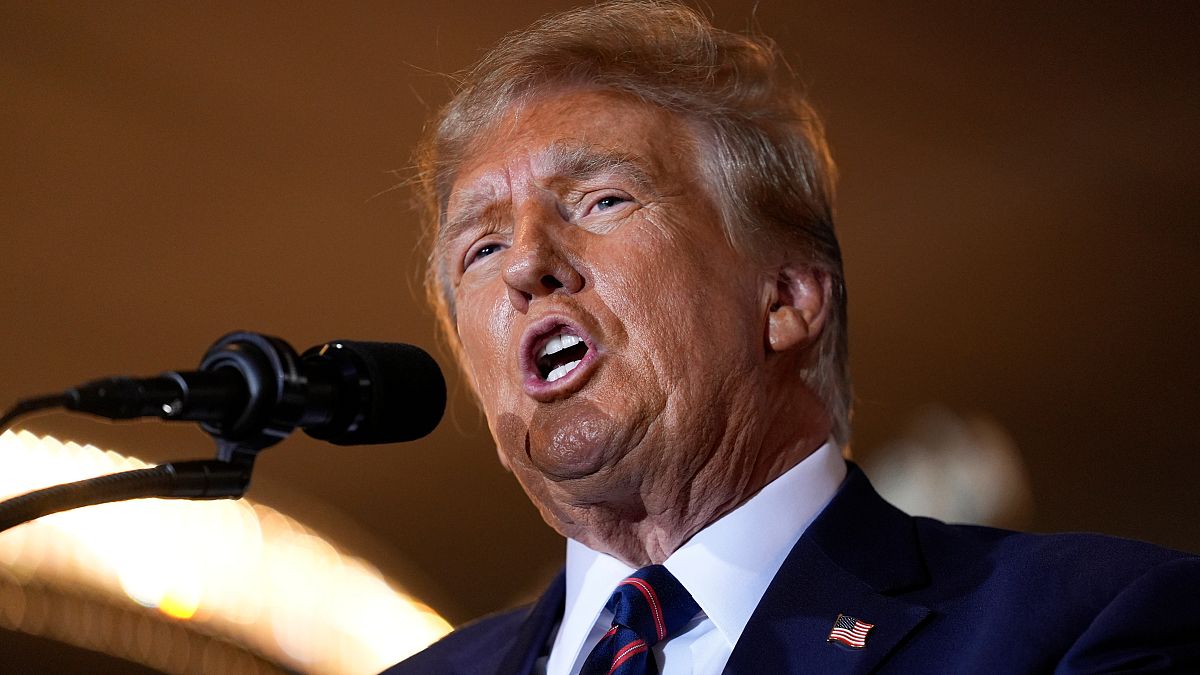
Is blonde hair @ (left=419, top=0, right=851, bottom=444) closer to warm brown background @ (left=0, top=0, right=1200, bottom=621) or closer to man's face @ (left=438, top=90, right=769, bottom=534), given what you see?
man's face @ (left=438, top=90, right=769, bottom=534)

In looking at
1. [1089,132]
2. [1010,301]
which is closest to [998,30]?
[1089,132]

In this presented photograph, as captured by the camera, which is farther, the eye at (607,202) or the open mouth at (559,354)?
the eye at (607,202)

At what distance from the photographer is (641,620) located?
1.83 m

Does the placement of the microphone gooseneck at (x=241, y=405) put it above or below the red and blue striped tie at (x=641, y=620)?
above

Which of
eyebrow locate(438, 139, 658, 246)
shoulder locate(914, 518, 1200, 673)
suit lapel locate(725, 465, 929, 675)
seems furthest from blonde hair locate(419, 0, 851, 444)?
shoulder locate(914, 518, 1200, 673)

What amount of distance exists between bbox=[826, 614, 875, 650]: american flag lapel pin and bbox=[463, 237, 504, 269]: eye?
77cm

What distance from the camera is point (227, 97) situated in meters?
3.46

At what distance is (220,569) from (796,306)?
2927 millimetres

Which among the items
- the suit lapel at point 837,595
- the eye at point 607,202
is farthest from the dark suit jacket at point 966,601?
the eye at point 607,202

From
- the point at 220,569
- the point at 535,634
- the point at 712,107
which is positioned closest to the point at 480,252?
the point at 712,107

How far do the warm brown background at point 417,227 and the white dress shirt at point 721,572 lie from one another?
5.26 ft

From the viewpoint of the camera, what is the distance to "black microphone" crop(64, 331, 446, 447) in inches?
44.2

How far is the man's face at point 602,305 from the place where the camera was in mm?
1810

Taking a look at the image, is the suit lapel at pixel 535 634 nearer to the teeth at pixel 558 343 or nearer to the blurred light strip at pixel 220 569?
the teeth at pixel 558 343
